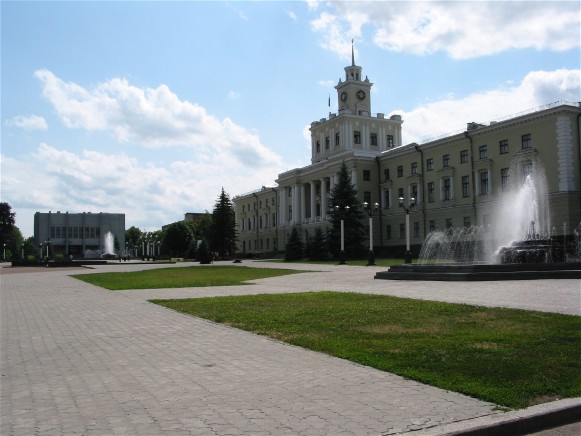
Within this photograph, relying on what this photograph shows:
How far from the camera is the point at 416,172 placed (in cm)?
6206

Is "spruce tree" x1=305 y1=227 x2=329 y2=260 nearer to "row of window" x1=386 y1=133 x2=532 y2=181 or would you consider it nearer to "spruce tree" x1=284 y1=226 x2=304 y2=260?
"spruce tree" x1=284 y1=226 x2=304 y2=260

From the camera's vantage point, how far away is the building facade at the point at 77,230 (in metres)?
132

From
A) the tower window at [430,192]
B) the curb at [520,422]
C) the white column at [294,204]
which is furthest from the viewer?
the white column at [294,204]

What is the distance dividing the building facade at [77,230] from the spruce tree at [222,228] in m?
58.3

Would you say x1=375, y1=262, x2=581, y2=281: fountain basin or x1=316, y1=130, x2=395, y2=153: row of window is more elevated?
x1=316, y1=130, x2=395, y2=153: row of window

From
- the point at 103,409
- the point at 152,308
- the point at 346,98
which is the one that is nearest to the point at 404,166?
the point at 346,98

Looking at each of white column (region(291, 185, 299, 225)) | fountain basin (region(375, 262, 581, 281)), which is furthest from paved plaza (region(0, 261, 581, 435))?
white column (region(291, 185, 299, 225))

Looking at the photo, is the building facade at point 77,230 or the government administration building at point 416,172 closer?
the government administration building at point 416,172

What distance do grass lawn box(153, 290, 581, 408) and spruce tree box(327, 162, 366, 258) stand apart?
142 feet

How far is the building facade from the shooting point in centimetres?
13150

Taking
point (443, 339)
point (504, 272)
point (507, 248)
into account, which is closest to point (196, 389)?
point (443, 339)

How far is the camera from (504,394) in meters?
5.60

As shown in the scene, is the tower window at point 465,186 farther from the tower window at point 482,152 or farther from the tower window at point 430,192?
the tower window at point 430,192

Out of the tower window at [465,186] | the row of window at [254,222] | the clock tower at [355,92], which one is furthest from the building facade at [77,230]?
the tower window at [465,186]
